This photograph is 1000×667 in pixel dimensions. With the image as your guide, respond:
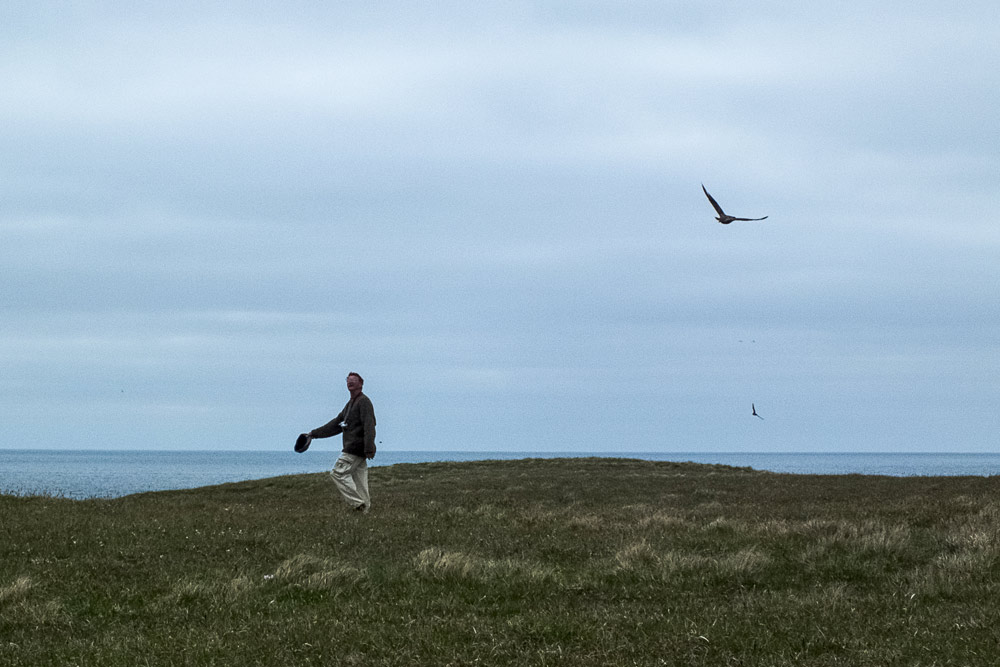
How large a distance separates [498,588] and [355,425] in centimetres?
972

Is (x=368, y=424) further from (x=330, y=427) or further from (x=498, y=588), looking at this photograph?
(x=498, y=588)

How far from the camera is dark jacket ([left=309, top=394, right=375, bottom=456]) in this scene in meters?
20.4

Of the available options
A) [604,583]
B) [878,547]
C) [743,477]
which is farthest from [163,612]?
[743,477]

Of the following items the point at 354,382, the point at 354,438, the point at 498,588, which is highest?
the point at 354,382

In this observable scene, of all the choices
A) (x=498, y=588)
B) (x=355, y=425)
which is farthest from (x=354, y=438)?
(x=498, y=588)

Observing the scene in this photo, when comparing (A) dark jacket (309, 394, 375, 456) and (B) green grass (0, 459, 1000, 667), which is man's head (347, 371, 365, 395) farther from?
(B) green grass (0, 459, 1000, 667)

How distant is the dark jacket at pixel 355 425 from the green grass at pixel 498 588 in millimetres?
1637

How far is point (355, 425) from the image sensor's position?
20.6 m

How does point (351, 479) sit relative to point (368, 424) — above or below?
below

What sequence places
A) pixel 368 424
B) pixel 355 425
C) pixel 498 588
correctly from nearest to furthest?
1. pixel 498 588
2. pixel 368 424
3. pixel 355 425

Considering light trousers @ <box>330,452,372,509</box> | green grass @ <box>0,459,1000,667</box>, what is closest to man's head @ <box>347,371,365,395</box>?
light trousers @ <box>330,452,372,509</box>

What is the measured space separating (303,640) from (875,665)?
535 centimetres

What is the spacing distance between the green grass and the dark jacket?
164 cm

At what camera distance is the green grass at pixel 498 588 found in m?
8.48
